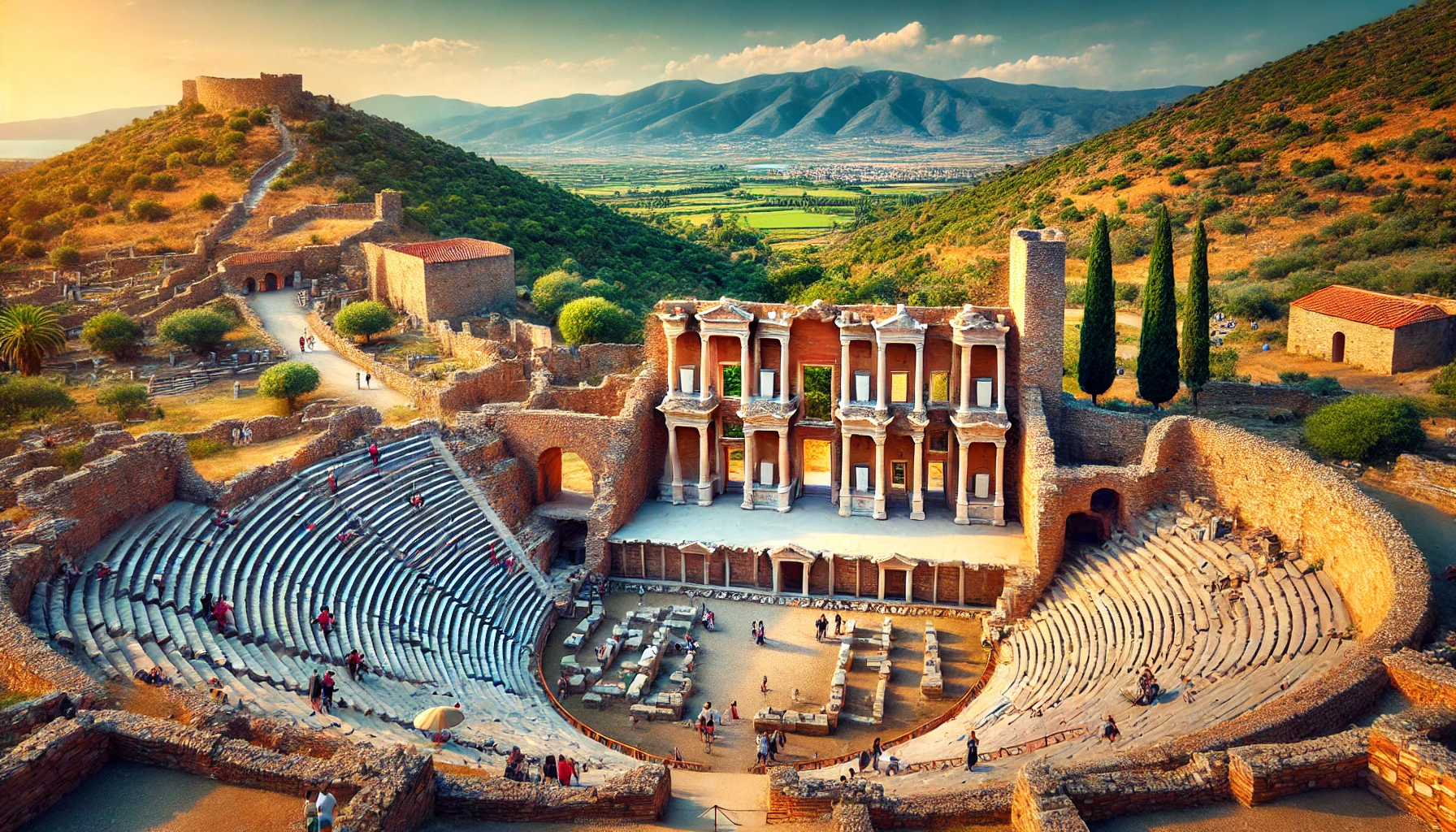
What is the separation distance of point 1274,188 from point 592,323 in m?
44.4

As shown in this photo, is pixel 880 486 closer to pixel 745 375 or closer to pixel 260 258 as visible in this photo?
pixel 745 375

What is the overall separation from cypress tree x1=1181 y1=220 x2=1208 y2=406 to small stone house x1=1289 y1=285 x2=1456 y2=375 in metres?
8.99

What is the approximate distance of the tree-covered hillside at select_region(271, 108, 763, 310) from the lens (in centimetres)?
7012

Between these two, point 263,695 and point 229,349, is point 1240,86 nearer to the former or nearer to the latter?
point 229,349

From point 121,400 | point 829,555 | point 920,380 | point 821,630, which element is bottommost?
point 821,630

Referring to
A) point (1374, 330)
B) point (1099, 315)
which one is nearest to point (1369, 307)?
point (1374, 330)

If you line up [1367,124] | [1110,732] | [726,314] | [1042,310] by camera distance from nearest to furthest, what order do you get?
1. [1110,732]
2. [1042,310]
3. [726,314]
4. [1367,124]

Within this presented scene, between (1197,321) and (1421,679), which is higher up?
(1197,321)

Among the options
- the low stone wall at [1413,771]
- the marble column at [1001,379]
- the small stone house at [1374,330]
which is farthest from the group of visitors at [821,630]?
the small stone house at [1374,330]

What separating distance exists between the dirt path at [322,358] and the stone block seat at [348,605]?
280 inches

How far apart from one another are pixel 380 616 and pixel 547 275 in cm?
3471

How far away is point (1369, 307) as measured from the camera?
142ft

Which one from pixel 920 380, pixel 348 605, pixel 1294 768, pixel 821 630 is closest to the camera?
pixel 1294 768

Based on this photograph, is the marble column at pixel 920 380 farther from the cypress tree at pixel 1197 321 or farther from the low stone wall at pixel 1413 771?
the low stone wall at pixel 1413 771
